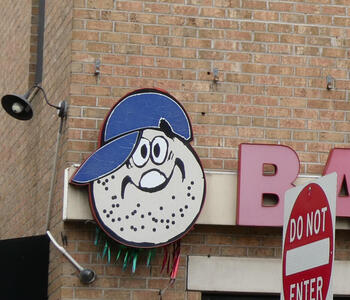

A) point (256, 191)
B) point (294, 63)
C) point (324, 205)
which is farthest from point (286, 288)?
point (294, 63)

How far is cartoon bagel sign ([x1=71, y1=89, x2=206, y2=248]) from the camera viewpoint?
860cm

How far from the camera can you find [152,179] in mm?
8773

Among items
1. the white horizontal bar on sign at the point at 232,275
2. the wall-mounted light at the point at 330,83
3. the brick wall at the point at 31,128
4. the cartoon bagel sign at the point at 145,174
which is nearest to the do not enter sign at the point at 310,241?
the cartoon bagel sign at the point at 145,174

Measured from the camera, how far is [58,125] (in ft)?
31.0

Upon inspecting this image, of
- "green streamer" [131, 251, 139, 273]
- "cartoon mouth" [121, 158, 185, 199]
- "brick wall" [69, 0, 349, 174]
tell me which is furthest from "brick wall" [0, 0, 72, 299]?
"cartoon mouth" [121, 158, 185, 199]

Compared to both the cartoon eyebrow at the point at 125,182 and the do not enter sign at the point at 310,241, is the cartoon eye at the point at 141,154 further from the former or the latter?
the do not enter sign at the point at 310,241

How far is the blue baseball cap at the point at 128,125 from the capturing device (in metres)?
8.61

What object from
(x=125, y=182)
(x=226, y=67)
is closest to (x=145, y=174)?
(x=125, y=182)

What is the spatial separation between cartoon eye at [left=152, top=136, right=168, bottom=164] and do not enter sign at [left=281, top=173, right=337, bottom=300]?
3.60 m

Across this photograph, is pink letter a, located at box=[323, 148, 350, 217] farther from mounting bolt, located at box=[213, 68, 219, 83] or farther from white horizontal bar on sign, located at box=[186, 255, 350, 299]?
mounting bolt, located at box=[213, 68, 219, 83]

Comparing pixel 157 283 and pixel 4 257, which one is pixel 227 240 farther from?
pixel 4 257

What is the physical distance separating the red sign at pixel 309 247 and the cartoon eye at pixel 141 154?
12.0 ft

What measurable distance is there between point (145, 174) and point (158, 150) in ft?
0.75

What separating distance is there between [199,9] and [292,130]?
131cm
